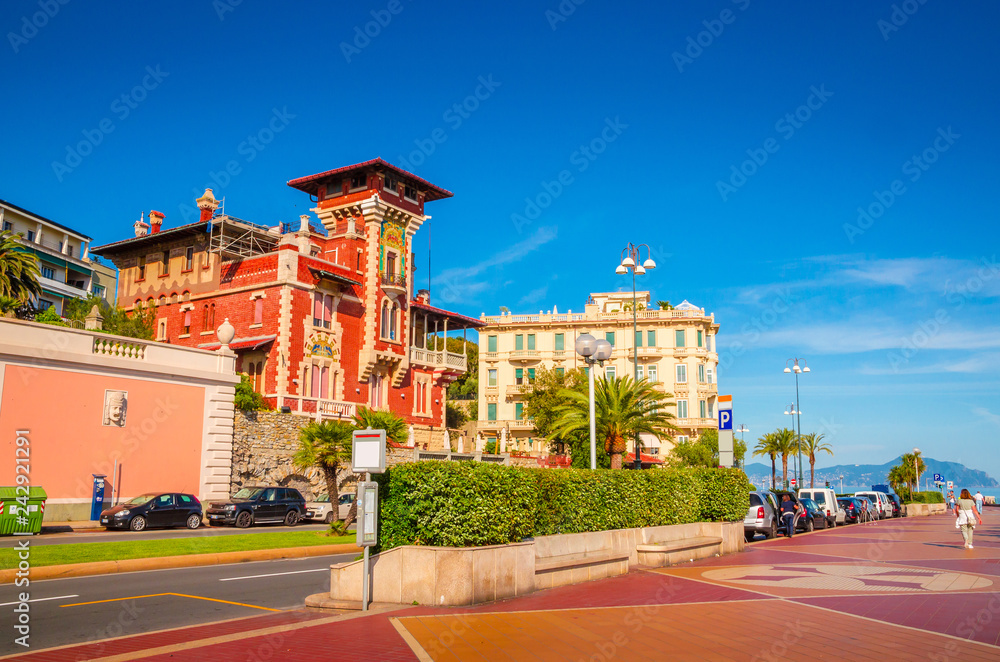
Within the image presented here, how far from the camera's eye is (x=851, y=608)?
1031 centimetres

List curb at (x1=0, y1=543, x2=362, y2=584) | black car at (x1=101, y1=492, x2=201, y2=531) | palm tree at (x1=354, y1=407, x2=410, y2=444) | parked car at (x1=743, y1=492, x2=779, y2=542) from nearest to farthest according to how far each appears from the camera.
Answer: curb at (x1=0, y1=543, x2=362, y2=584) → parked car at (x1=743, y1=492, x2=779, y2=542) → black car at (x1=101, y1=492, x2=201, y2=531) → palm tree at (x1=354, y1=407, x2=410, y2=444)

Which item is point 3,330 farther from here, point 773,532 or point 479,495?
point 773,532

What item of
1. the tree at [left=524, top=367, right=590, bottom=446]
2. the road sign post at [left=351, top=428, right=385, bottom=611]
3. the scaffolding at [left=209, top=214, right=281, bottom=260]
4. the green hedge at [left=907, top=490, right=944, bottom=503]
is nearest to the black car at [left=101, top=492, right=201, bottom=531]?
the road sign post at [left=351, top=428, right=385, bottom=611]

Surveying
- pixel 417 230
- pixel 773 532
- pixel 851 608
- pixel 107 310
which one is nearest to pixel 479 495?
pixel 851 608

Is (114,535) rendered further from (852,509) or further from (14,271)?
(852,509)

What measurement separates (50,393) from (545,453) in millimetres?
44995

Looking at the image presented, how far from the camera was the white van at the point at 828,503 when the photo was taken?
3327 cm

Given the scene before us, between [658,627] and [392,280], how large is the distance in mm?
41097

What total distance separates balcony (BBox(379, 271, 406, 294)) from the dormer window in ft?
17.3

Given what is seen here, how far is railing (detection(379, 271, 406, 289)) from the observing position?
48.0 meters

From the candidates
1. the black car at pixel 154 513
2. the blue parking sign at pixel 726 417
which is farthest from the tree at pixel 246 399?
the blue parking sign at pixel 726 417

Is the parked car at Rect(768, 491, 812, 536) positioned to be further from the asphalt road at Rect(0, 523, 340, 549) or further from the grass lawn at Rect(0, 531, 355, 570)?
the asphalt road at Rect(0, 523, 340, 549)

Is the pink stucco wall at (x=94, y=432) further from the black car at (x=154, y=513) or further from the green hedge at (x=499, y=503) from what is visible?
the green hedge at (x=499, y=503)

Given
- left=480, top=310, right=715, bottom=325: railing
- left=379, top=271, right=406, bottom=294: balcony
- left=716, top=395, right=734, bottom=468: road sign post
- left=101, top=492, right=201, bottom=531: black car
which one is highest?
left=480, top=310, right=715, bottom=325: railing
